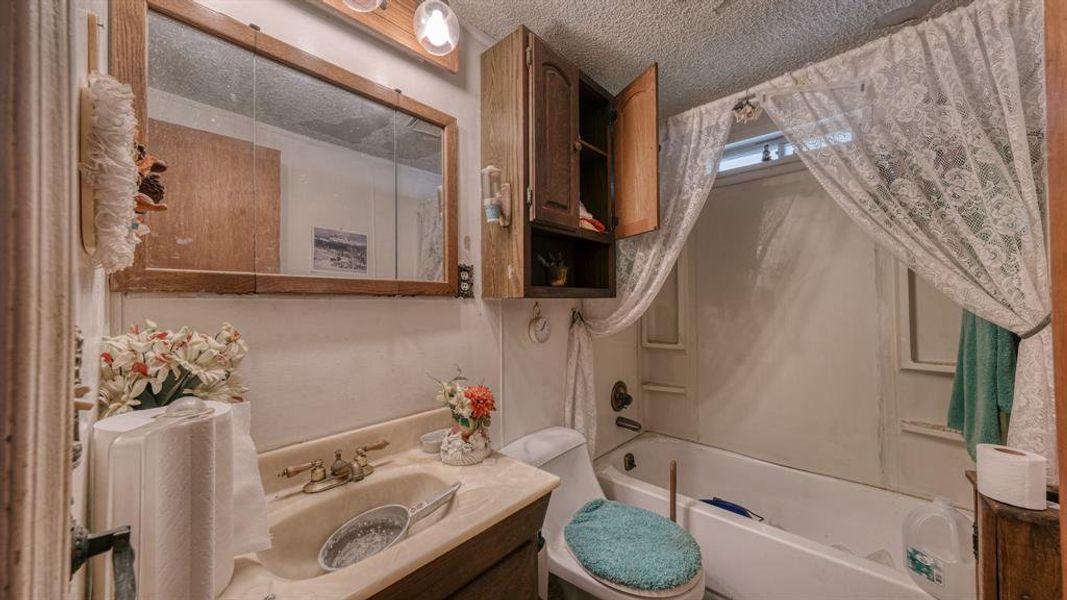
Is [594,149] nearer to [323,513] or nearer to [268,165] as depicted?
[268,165]

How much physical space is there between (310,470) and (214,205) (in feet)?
2.29

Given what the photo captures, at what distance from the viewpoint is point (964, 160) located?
106 cm

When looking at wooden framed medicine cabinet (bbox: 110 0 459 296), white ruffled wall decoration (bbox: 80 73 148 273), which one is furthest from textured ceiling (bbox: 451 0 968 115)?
white ruffled wall decoration (bbox: 80 73 148 273)

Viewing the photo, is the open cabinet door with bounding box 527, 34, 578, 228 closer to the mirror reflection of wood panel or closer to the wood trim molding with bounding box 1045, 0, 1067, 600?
the mirror reflection of wood panel

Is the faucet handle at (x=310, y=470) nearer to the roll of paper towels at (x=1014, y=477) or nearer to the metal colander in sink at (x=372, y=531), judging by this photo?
the metal colander in sink at (x=372, y=531)

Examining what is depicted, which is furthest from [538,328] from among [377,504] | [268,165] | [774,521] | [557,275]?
[774,521]

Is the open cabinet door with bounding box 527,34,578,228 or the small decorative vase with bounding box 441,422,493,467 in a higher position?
the open cabinet door with bounding box 527,34,578,228

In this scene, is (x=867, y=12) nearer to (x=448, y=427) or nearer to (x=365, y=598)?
(x=448, y=427)

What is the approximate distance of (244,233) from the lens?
0.89 meters

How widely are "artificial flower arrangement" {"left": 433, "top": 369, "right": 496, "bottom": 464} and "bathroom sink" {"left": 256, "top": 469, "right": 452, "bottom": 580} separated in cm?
9

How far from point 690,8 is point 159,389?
1817mm

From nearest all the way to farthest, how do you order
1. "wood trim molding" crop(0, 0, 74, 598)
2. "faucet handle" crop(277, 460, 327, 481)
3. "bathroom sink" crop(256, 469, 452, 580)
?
"wood trim molding" crop(0, 0, 74, 598) < "bathroom sink" crop(256, 469, 452, 580) < "faucet handle" crop(277, 460, 327, 481)

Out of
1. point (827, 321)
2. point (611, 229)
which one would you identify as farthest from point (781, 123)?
point (827, 321)

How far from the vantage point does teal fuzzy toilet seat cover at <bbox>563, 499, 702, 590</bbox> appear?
3.59 feet
